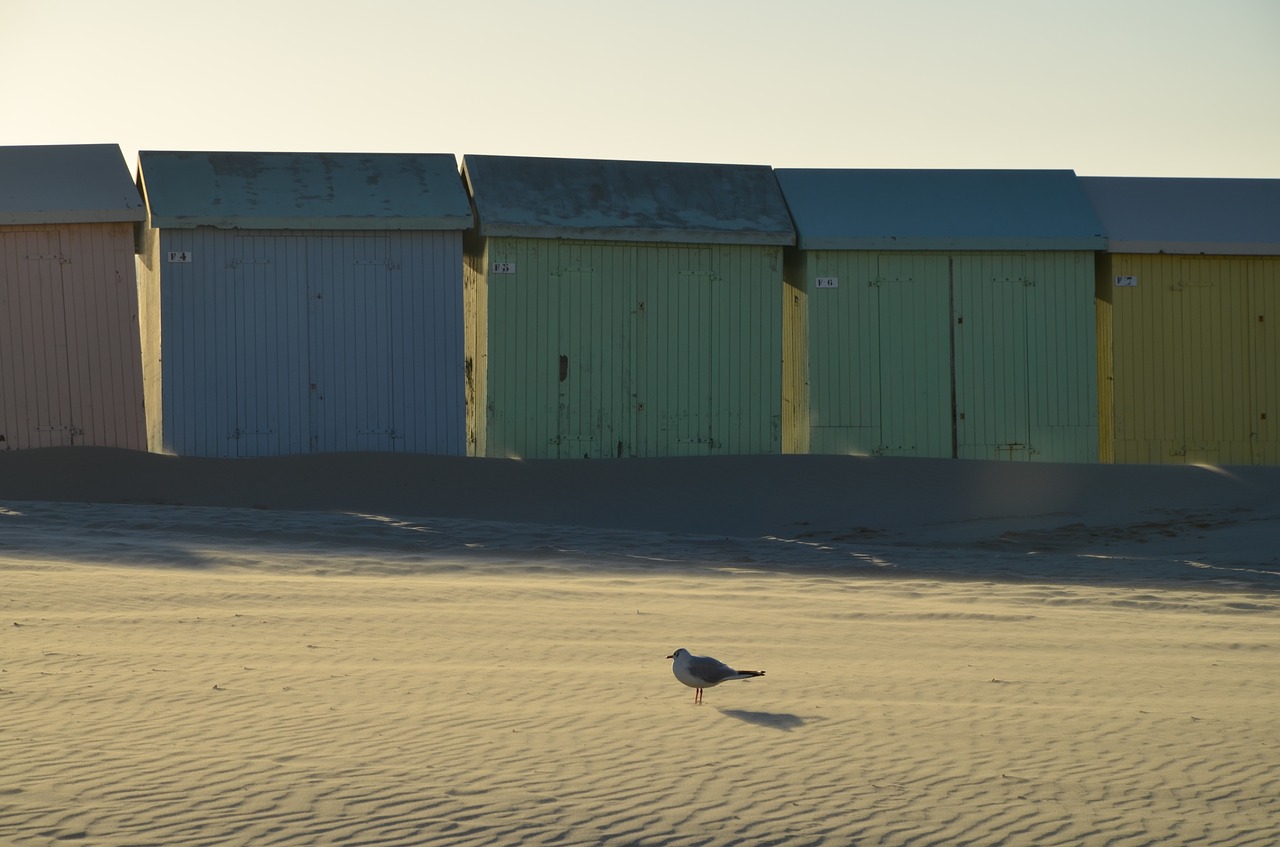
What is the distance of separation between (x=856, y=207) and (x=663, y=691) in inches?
419

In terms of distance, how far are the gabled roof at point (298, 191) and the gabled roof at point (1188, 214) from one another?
723 centimetres

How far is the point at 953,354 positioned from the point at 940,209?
5.47 feet

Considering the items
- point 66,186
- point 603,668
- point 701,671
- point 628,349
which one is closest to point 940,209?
point 628,349

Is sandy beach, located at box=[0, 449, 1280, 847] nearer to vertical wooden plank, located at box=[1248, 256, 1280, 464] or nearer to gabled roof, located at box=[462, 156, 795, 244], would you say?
vertical wooden plank, located at box=[1248, 256, 1280, 464]

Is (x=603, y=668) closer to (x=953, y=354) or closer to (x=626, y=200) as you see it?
(x=626, y=200)

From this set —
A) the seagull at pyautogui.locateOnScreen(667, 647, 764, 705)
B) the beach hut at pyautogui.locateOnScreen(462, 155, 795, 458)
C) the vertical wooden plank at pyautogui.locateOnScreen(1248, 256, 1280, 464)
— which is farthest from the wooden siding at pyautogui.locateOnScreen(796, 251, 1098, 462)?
the seagull at pyautogui.locateOnScreen(667, 647, 764, 705)

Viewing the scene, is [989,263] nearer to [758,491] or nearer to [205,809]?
[758,491]

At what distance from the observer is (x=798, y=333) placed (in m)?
16.2

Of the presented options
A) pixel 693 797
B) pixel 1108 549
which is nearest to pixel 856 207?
pixel 1108 549

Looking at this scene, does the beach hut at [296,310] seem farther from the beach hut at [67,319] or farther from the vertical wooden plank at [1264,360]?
the vertical wooden plank at [1264,360]

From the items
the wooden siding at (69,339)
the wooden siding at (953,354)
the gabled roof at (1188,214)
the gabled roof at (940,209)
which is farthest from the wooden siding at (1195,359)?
the wooden siding at (69,339)

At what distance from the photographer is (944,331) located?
16266 millimetres

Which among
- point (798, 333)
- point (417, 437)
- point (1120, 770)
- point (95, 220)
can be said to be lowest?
point (1120, 770)

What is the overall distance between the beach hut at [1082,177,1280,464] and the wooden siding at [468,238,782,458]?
380cm
